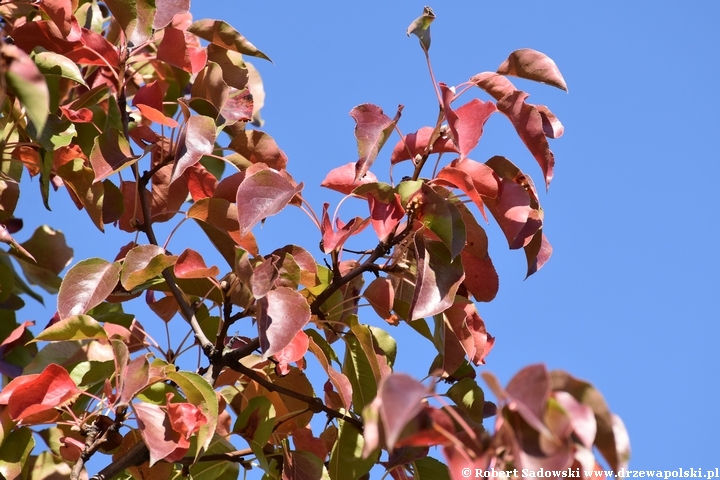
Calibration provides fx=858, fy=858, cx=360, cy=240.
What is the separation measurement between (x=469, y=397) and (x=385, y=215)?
414mm

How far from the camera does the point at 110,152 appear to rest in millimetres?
1675

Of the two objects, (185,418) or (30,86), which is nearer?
(30,86)

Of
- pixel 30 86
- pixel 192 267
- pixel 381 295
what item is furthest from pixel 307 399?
pixel 30 86

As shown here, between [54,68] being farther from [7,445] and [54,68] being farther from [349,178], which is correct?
[7,445]

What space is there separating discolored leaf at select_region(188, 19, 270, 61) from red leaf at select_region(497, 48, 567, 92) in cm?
57

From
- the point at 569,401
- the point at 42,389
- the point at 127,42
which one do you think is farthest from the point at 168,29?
the point at 569,401

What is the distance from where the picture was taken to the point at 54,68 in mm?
1725

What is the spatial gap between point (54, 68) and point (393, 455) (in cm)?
101

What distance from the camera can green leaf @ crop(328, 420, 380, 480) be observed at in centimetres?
164

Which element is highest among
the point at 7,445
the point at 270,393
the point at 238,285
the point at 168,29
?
the point at 168,29

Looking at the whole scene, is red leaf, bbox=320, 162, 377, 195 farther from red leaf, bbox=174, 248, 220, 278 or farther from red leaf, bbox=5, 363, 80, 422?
red leaf, bbox=5, 363, 80, 422

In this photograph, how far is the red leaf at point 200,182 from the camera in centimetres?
176

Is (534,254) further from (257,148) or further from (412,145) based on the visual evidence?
(257,148)

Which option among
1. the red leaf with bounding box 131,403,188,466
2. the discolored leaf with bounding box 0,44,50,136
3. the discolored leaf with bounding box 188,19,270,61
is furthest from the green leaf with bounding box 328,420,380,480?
the discolored leaf with bounding box 0,44,50,136
